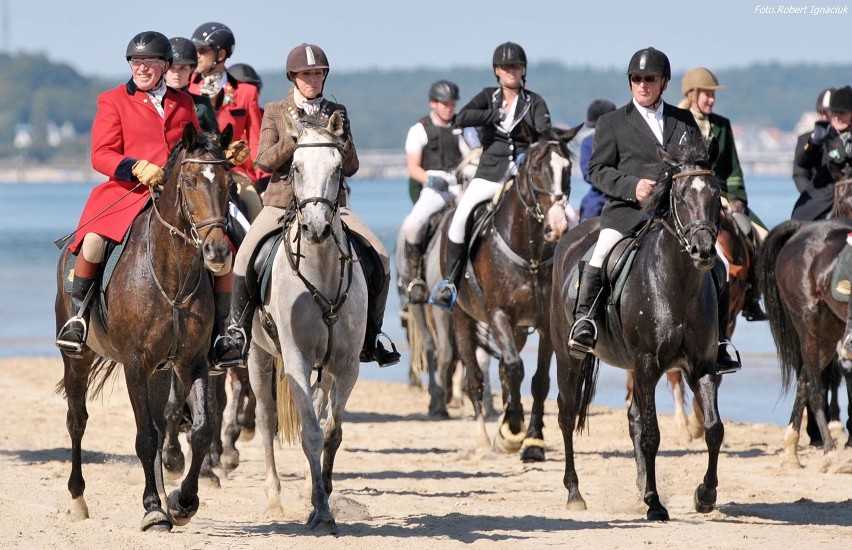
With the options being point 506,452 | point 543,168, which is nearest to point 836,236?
point 543,168

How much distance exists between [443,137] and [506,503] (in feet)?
22.4

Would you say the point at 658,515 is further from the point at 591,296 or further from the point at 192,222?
the point at 192,222

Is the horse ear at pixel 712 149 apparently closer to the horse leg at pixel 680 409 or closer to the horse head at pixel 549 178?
the horse head at pixel 549 178

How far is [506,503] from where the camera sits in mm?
10992

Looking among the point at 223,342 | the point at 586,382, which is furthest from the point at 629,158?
the point at 223,342

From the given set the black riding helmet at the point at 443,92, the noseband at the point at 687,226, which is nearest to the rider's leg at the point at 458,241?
the black riding helmet at the point at 443,92

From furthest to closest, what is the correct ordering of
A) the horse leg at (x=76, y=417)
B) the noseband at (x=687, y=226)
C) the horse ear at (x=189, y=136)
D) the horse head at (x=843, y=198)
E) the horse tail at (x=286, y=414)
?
the horse head at (x=843, y=198), the horse tail at (x=286, y=414), the horse leg at (x=76, y=417), the noseband at (x=687, y=226), the horse ear at (x=189, y=136)

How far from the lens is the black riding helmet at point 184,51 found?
1180 centimetres

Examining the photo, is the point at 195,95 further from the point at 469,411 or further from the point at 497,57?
the point at 469,411

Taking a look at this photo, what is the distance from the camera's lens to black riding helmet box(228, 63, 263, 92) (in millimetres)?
14234

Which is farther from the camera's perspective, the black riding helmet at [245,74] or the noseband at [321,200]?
the black riding helmet at [245,74]

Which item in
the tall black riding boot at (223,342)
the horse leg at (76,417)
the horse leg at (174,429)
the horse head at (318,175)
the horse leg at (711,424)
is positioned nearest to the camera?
the horse head at (318,175)

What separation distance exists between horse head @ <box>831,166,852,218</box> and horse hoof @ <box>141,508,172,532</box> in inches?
288

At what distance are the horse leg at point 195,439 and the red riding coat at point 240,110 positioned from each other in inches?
152
